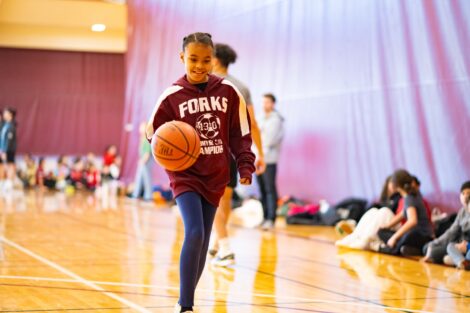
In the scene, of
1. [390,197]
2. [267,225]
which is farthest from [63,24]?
[390,197]

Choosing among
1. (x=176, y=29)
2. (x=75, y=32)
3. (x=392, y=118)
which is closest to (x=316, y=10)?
(x=392, y=118)

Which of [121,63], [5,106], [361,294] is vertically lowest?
[361,294]

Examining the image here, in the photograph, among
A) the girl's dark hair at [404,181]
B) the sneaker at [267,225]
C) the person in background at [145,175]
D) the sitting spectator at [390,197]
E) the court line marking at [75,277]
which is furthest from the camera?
the person in background at [145,175]

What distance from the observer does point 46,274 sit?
214 inches

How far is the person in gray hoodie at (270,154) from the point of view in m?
9.70

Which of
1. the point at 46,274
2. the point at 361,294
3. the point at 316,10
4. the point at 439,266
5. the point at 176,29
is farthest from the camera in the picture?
the point at 176,29

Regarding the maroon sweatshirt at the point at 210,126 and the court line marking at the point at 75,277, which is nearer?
the maroon sweatshirt at the point at 210,126

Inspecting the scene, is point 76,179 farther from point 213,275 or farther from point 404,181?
point 213,275

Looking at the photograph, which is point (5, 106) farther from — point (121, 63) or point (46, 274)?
point (46, 274)

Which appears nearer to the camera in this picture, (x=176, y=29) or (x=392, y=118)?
(x=392, y=118)

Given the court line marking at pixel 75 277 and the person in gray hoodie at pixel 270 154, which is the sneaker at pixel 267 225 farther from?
the court line marking at pixel 75 277

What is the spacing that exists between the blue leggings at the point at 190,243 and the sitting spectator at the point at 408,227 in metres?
3.65

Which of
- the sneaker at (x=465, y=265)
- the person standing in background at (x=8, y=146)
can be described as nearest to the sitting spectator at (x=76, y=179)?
the person standing in background at (x=8, y=146)

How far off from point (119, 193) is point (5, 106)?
18.3ft
